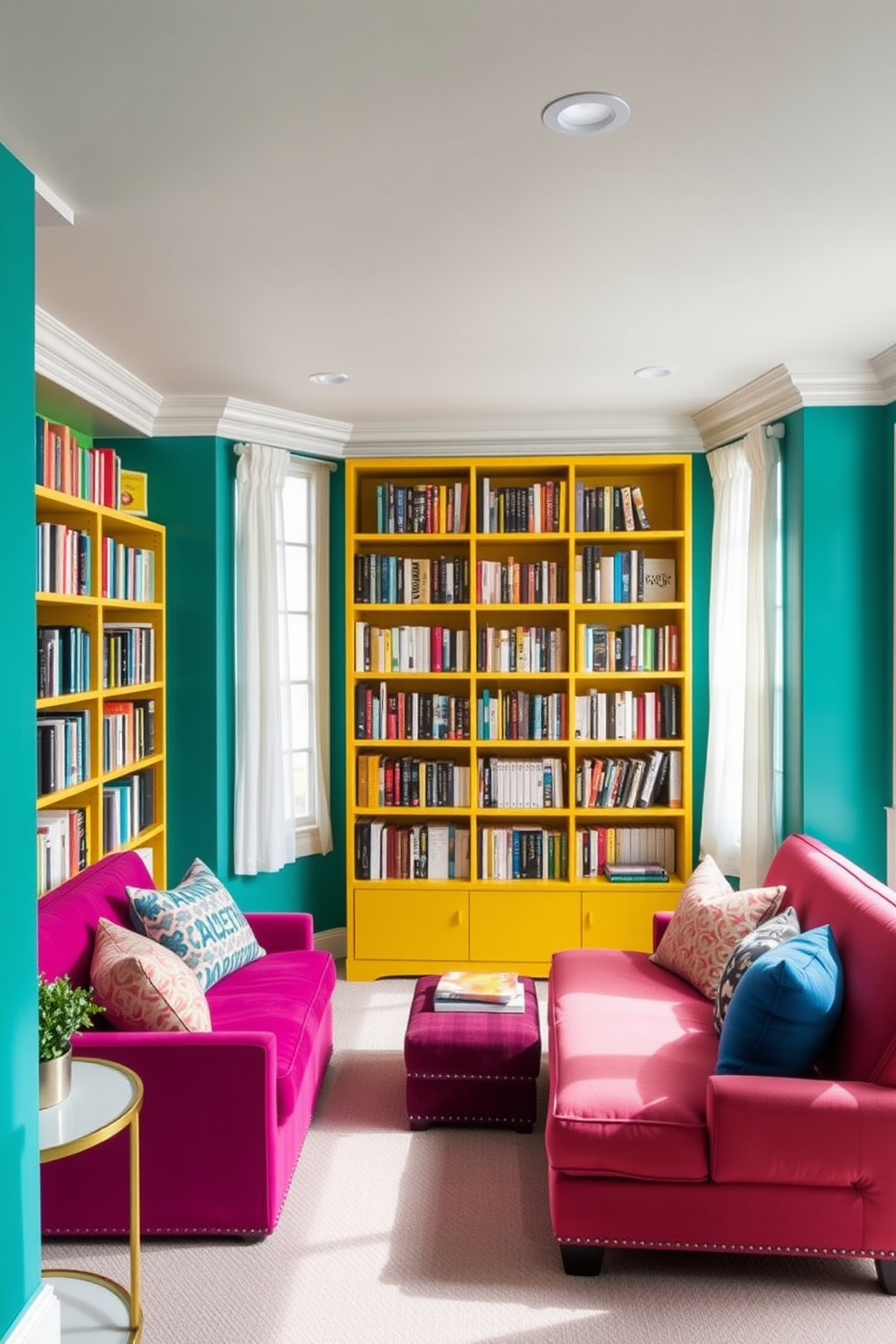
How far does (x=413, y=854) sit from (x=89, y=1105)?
2.76 meters

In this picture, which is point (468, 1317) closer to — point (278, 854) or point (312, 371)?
point (278, 854)

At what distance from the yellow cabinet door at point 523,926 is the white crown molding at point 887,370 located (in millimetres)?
2534

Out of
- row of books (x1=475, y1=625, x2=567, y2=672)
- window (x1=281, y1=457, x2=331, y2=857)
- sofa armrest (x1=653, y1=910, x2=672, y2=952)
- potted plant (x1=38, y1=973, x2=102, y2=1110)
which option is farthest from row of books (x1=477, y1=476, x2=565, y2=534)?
potted plant (x1=38, y1=973, x2=102, y2=1110)

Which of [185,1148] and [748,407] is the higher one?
[748,407]

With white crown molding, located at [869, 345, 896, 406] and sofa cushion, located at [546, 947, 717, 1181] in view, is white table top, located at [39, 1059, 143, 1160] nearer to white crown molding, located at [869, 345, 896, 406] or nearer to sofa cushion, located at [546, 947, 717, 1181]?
sofa cushion, located at [546, 947, 717, 1181]

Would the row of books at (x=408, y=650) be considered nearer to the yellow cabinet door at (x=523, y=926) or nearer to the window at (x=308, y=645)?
the window at (x=308, y=645)

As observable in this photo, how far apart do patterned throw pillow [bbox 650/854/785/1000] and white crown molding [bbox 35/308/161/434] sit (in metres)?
2.85

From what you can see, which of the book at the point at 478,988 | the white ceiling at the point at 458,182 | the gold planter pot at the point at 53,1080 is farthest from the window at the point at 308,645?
the gold planter pot at the point at 53,1080

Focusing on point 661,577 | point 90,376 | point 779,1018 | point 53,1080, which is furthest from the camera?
point 661,577

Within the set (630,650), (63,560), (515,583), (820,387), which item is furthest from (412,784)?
(820,387)

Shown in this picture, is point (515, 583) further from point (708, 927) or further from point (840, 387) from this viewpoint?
point (708, 927)

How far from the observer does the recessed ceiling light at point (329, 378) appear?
405 cm

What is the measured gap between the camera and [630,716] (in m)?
4.89

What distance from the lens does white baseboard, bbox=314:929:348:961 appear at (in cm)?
511
